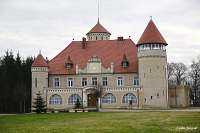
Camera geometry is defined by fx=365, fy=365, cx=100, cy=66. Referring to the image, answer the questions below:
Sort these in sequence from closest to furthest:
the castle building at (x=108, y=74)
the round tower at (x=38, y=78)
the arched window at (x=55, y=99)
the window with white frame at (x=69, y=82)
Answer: the castle building at (x=108, y=74)
the round tower at (x=38, y=78)
the arched window at (x=55, y=99)
the window with white frame at (x=69, y=82)

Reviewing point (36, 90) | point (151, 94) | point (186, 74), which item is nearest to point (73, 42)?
point (36, 90)

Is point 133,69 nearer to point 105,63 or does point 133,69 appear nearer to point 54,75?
point 105,63

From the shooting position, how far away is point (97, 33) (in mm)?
68625

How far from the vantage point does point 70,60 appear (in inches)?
2345

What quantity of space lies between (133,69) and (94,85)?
6567 mm

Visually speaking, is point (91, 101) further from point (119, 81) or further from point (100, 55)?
point (100, 55)

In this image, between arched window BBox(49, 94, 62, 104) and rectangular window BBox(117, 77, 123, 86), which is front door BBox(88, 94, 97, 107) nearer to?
rectangular window BBox(117, 77, 123, 86)

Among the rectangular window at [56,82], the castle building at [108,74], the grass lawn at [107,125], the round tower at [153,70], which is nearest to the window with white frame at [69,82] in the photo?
the castle building at [108,74]

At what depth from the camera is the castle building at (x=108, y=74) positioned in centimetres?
5284

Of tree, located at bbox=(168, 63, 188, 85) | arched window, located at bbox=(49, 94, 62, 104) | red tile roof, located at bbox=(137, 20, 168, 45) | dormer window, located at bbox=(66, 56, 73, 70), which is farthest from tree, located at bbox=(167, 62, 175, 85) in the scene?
arched window, located at bbox=(49, 94, 62, 104)

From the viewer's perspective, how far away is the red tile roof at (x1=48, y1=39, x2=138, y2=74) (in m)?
57.6

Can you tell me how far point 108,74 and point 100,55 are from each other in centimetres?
443

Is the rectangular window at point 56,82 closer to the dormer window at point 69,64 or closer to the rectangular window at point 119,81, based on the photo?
the dormer window at point 69,64

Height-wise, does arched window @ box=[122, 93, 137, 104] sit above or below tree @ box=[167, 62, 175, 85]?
below
